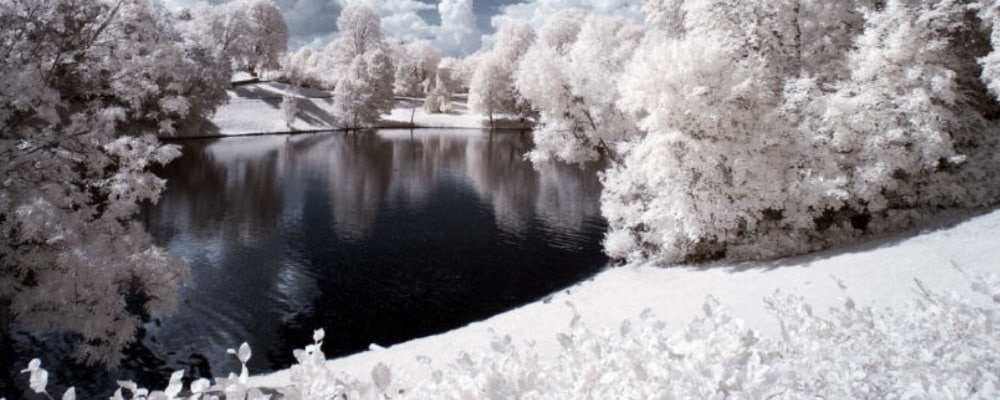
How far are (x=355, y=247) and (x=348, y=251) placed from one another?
2.48 ft

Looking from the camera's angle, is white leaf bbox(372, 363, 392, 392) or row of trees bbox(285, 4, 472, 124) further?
row of trees bbox(285, 4, 472, 124)

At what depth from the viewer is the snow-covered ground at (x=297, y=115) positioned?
81.9m

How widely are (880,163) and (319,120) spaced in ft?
266

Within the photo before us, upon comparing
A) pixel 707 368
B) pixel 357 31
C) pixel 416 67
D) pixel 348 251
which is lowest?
pixel 348 251

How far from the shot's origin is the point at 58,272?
43.8 feet

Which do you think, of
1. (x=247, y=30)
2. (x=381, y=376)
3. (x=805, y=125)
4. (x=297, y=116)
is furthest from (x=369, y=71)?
(x=381, y=376)

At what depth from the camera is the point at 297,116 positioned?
8875 centimetres

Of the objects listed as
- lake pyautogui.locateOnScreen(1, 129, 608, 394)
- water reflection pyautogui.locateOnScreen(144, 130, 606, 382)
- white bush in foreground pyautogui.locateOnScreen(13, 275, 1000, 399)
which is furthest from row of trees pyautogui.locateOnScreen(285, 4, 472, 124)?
white bush in foreground pyautogui.locateOnScreen(13, 275, 1000, 399)

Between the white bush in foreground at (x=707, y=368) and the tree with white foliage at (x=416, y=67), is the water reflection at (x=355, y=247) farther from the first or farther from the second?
the tree with white foliage at (x=416, y=67)

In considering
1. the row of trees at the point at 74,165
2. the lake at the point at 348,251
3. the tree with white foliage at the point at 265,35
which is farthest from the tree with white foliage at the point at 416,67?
the row of trees at the point at 74,165

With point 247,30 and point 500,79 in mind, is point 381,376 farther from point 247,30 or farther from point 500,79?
point 247,30

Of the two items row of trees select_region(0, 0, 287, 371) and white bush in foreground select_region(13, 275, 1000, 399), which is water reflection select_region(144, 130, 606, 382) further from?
white bush in foreground select_region(13, 275, 1000, 399)

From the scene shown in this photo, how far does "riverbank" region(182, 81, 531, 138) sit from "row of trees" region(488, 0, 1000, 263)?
6765cm

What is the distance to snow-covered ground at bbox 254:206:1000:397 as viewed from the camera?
13875 mm
